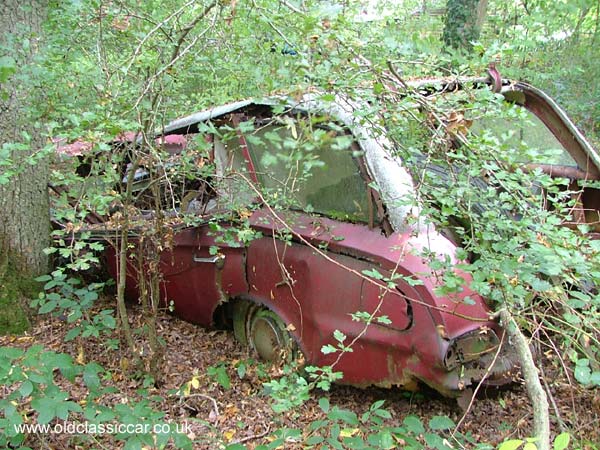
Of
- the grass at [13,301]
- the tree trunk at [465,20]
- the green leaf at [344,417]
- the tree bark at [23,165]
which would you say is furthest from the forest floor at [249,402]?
the tree trunk at [465,20]

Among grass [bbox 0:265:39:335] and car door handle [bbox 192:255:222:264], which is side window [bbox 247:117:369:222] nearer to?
car door handle [bbox 192:255:222:264]

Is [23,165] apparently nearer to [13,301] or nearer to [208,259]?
[13,301]

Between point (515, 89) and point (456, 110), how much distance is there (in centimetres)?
185

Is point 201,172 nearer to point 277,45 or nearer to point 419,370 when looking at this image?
point 277,45

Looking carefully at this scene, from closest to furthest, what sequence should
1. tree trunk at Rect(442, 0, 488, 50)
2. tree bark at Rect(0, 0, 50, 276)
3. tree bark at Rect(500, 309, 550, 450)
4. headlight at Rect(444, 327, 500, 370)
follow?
tree bark at Rect(500, 309, 550, 450)
headlight at Rect(444, 327, 500, 370)
tree bark at Rect(0, 0, 50, 276)
tree trunk at Rect(442, 0, 488, 50)

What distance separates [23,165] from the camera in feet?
11.6

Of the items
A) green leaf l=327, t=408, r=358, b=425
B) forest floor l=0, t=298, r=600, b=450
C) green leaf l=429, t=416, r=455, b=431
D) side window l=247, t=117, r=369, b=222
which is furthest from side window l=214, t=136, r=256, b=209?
green leaf l=429, t=416, r=455, b=431

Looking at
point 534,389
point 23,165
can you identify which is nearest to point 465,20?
point 23,165

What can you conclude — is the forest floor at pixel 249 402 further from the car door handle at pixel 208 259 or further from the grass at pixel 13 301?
the car door handle at pixel 208 259

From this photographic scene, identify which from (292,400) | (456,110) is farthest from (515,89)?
(292,400)

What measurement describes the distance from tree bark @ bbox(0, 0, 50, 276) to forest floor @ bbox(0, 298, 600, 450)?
1.88ft

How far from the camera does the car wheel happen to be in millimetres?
3570

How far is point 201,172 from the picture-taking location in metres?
3.34

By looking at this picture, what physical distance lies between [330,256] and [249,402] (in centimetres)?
115
